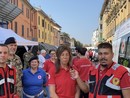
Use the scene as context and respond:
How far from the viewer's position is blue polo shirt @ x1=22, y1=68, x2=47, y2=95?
7.07m

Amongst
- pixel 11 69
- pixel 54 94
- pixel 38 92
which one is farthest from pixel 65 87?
pixel 38 92

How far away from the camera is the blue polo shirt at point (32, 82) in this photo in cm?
707

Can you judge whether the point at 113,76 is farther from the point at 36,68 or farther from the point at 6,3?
the point at 6,3

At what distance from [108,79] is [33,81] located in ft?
12.3

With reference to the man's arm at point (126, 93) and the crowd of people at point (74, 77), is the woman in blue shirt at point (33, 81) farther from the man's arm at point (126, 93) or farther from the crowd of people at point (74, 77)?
the man's arm at point (126, 93)

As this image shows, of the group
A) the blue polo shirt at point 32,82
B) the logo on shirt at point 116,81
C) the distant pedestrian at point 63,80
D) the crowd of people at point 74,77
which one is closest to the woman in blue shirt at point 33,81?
the blue polo shirt at point 32,82

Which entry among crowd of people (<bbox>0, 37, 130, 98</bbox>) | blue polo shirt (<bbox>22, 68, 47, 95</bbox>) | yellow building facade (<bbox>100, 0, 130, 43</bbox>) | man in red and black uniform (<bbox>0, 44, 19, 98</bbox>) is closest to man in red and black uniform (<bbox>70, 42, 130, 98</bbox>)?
crowd of people (<bbox>0, 37, 130, 98</bbox>)

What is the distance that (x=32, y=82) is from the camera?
7.19 meters

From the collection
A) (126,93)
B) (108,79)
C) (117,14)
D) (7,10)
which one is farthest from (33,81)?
(117,14)

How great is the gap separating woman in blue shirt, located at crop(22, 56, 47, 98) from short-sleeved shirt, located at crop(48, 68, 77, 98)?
2.65 m

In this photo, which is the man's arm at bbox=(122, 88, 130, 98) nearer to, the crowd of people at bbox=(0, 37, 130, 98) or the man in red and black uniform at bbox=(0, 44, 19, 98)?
the crowd of people at bbox=(0, 37, 130, 98)

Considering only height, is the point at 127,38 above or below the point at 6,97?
above

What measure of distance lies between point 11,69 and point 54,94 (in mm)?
710

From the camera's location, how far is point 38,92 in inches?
289
